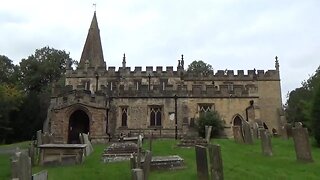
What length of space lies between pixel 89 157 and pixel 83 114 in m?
11.8

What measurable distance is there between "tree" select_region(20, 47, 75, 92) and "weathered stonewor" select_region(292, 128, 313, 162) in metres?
44.0

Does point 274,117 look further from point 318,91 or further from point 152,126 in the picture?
point 318,91

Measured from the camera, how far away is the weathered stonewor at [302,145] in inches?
516

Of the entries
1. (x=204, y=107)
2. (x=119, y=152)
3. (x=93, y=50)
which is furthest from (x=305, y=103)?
(x=93, y=50)

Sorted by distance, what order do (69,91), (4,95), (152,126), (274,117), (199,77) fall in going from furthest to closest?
(199,77) < (274,117) < (4,95) < (152,126) < (69,91)

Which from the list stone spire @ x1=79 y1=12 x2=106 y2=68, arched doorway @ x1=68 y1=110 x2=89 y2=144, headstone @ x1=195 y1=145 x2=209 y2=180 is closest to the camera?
headstone @ x1=195 y1=145 x2=209 y2=180

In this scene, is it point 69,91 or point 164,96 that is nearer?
point 69,91

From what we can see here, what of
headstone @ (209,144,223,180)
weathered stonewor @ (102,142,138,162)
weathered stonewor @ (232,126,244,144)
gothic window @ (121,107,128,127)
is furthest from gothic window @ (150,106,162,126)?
headstone @ (209,144,223,180)

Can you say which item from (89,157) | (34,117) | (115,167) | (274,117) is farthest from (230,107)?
(34,117)

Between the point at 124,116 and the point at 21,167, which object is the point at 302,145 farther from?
the point at 124,116

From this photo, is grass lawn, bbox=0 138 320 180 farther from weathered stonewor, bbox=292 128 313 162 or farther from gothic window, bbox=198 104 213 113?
gothic window, bbox=198 104 213 113

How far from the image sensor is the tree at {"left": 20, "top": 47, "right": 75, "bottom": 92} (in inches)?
2117

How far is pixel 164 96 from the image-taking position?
30.8m

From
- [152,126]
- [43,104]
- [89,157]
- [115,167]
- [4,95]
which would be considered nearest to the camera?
[115,167]
